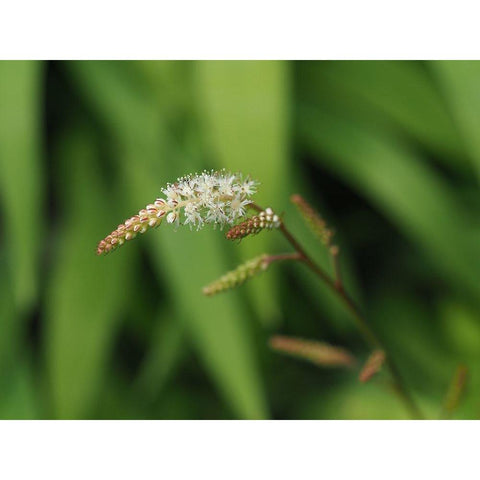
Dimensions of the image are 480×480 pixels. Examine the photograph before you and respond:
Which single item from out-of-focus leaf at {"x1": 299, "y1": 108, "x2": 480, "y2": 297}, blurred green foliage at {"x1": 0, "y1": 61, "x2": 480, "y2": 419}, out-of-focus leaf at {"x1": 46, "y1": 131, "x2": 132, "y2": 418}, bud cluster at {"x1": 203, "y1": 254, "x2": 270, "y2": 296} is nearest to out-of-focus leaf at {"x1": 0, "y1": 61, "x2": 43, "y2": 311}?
blurred green foliage at {"x1": 0, "y1": 61, "x2": 480, "y2": 419}

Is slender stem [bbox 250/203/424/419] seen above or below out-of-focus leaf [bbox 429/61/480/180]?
below

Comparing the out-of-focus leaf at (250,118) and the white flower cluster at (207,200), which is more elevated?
the out-of-focus leaf at (250,118)

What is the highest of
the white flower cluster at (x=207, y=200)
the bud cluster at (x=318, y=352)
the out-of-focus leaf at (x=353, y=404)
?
the white flower cluster at (x=207, y=200)

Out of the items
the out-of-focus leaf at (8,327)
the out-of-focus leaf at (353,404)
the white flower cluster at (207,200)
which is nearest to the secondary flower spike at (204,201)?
the white flower cluster at (207,200)

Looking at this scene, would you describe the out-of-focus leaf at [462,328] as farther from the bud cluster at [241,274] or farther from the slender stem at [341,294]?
the bud cluster at [241,274]

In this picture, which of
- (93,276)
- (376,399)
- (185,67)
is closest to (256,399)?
(376,399)

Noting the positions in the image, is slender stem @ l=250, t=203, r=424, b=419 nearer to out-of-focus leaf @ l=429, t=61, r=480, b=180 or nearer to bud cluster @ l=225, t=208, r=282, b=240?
bud cluster @ l=225, t=208, r=282, b=240
